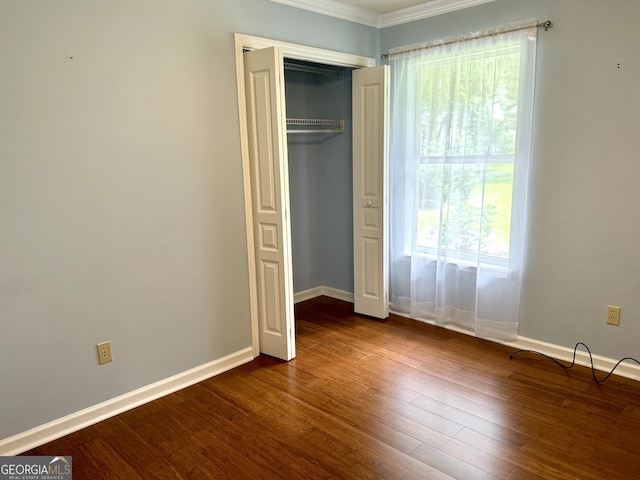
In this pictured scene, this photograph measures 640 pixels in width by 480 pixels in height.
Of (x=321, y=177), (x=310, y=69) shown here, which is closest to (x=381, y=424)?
(x=321, y=177)

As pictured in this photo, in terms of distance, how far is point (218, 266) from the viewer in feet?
10.2

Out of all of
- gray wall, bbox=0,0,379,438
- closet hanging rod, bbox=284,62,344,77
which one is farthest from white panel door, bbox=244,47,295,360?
closet hanging rod, bbox=284,62,344,77

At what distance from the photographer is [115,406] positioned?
8.80ft

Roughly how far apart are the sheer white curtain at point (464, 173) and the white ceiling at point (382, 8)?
0.26m

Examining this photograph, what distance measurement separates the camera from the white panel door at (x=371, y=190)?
376 centimetres

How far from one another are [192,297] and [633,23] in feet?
10.4

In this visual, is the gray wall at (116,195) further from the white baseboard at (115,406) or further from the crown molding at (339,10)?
the crown molding at (339,10)

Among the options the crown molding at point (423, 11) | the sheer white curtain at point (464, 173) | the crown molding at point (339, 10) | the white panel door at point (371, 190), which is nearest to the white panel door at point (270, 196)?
the crown molding at point (339, 10)

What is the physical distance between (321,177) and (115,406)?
9.32ft

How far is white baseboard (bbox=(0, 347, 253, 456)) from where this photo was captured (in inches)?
92.7

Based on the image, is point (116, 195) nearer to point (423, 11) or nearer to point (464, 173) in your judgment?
point (464, 173)

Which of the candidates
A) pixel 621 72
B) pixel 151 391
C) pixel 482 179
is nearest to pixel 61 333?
pixel 151 391

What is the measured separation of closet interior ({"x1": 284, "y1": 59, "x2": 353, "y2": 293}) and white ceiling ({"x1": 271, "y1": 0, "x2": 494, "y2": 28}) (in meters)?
0.55

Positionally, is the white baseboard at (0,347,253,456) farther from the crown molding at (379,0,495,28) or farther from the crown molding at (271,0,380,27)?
the crown molding at (379,0,495,28)
